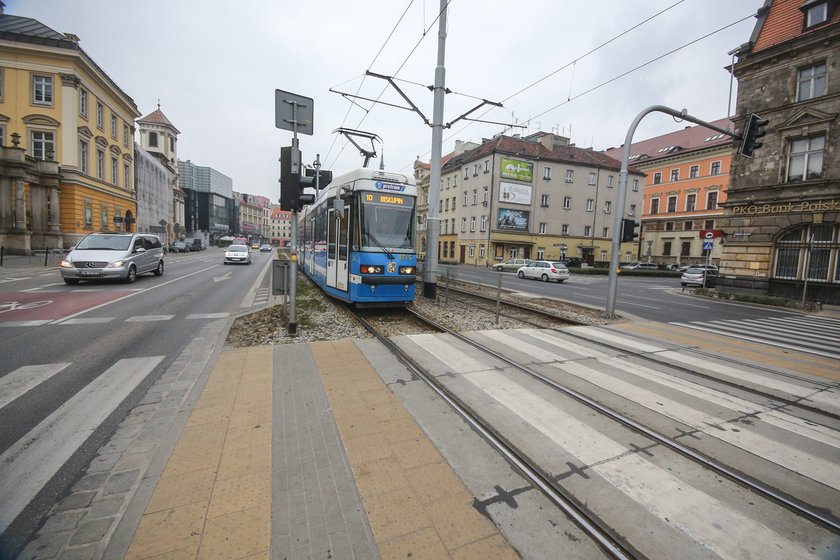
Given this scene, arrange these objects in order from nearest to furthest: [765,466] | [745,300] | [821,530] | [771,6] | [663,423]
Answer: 1. [821,530]
2. [765,466]
3. [663,423]
4. [745,300]
5. [771,6]

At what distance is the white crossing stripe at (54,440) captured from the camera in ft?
8.10

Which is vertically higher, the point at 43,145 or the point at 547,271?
the point at 43,145

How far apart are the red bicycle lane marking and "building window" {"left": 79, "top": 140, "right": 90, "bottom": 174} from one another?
26963 millimetres

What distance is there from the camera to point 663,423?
382 centimetres

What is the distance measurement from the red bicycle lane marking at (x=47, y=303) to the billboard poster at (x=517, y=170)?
130 feet

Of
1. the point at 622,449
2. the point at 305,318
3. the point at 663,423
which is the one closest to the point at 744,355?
the point at 663,423

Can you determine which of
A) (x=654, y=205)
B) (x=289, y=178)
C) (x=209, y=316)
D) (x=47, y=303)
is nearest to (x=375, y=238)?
(x=289, y=178)

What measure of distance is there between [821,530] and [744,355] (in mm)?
5634

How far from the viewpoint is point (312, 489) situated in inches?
101

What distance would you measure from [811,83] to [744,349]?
20.2m

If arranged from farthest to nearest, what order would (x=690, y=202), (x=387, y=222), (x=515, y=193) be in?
(x=690, y=202)
(x=515, y=193)
(x=387, y=222)

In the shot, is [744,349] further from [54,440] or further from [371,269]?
[54,440]

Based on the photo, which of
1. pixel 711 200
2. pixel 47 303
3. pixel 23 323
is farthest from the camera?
pixel 711 200

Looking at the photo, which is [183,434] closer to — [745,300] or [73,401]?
[73,401]
